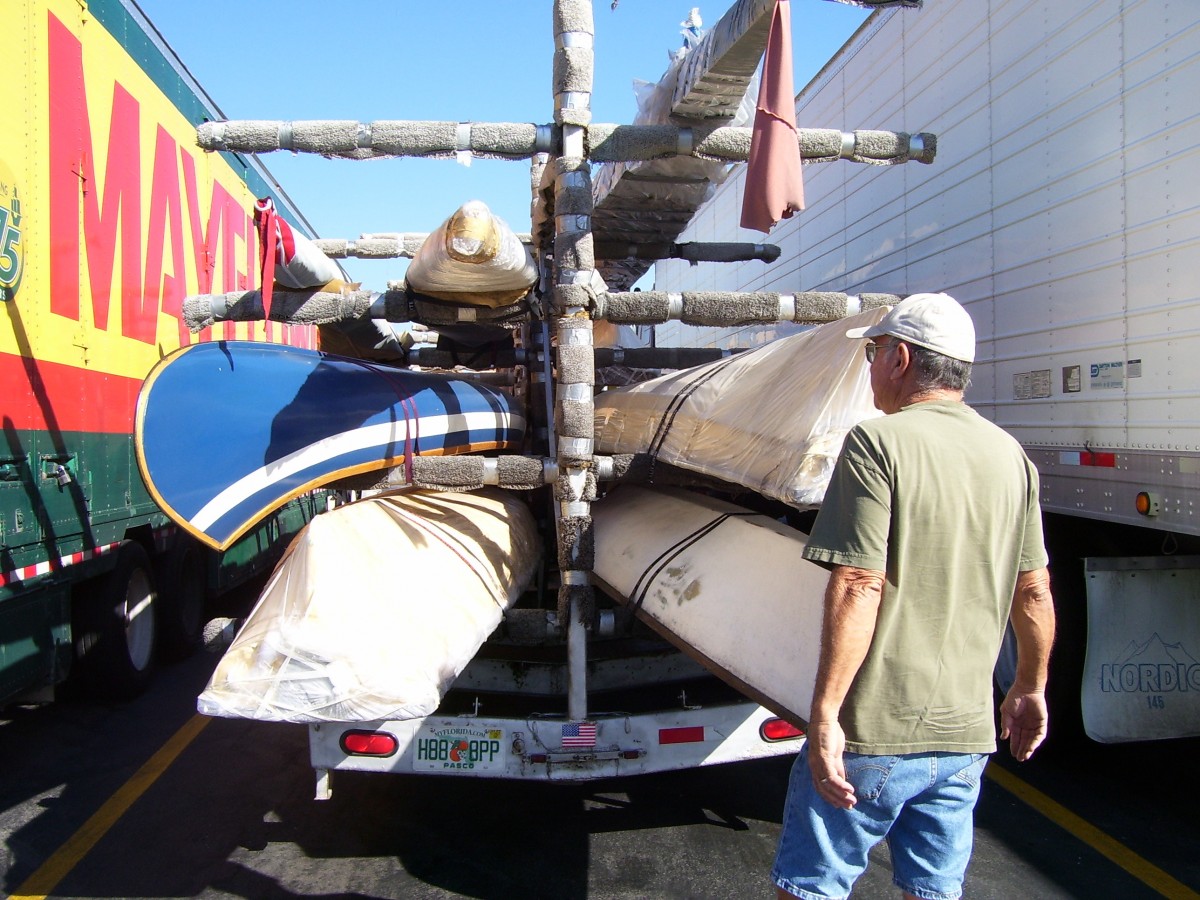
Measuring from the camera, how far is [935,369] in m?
2.03

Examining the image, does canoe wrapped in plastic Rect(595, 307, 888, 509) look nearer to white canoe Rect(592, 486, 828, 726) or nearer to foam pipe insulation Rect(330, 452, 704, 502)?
foam pipe insulation Rect(330, 452, 704, 502)

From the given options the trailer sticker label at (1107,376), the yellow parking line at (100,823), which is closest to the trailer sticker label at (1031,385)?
the trailer sticker label at (1107,376)

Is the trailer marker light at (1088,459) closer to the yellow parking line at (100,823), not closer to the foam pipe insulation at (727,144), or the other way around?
the foam pipe insulation at (727,144)

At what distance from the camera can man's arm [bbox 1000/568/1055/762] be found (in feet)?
6.92

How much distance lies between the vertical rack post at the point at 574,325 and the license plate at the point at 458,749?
1.33ft

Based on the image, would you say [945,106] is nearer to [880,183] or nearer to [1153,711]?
[880,183]

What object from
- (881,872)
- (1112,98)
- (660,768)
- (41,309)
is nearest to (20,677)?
(41,309)

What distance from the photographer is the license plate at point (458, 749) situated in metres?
3.16

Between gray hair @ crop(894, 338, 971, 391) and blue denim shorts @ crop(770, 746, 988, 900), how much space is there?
87 cm

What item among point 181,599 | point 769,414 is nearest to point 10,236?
point 181,599

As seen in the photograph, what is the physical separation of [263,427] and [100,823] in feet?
6.25

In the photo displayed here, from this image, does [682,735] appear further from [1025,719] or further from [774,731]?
[1025,719]

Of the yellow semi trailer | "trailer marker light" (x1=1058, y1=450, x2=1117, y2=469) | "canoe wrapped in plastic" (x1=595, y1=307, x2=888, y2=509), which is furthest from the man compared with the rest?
the yellow semi trailer

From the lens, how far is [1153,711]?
3723 mm
